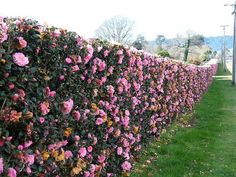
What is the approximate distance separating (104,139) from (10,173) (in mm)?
2283

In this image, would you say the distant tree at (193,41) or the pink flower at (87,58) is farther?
the distant tree at (193,41)

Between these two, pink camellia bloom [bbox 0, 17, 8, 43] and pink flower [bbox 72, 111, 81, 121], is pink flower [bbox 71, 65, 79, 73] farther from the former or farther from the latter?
pink camellia bloom [bbox 0, 17, 8, 43]

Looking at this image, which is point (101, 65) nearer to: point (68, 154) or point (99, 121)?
point (99, 121)

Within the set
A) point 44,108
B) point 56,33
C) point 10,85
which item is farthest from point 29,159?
point 56,33

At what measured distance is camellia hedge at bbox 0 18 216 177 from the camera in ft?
9.77

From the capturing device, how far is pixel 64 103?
146 inches

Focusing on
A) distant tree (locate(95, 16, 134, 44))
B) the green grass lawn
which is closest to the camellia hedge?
the green grass lawn

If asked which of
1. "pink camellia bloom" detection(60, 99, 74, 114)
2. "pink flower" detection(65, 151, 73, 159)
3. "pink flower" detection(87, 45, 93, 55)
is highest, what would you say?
"pink flower" detection(87, 45, 93, 55)

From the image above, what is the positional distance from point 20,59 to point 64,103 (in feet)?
2.85

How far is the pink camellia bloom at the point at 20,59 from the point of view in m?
2.94

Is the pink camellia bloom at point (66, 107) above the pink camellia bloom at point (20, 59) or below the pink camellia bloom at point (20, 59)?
below

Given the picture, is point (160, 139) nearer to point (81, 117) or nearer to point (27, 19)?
point (81, 117)

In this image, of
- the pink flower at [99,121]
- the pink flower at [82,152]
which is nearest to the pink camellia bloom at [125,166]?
the pink flower at [99,121]

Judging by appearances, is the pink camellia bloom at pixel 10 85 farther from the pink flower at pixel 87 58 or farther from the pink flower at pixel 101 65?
the pink flower at pixel 101 65
